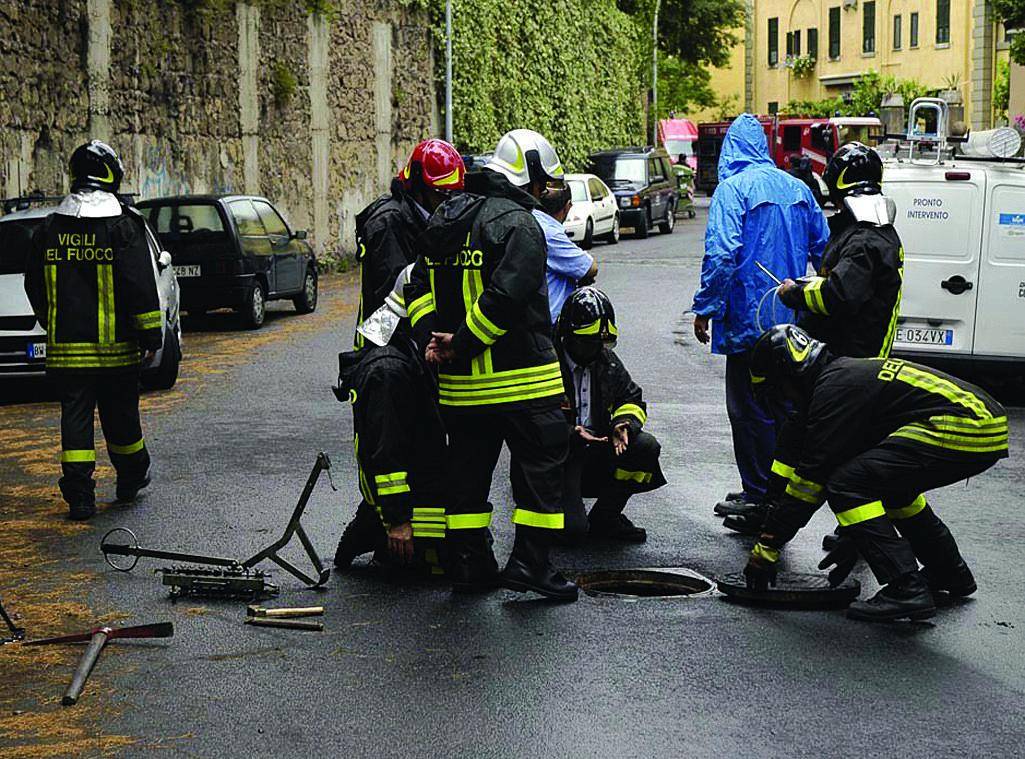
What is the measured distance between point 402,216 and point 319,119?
885 inches

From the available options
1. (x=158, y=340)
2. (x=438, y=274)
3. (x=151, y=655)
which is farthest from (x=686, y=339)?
(x=151, y=655)

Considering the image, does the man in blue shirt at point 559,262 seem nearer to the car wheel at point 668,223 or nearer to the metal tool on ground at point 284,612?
the metal tool on ground at point 284,612

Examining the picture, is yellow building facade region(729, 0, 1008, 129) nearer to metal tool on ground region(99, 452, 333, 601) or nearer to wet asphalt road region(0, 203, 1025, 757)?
wet asphalt road region(0, 203, 1025, 757)

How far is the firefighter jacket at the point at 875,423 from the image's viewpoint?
A: 664 centimetres

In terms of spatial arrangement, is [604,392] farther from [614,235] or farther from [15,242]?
[614,235]

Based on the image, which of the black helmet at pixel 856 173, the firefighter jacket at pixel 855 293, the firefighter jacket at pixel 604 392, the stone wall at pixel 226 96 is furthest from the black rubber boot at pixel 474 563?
the stone wall at pixel 226 96

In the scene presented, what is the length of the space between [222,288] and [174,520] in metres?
11.0

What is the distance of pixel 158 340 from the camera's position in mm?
9078

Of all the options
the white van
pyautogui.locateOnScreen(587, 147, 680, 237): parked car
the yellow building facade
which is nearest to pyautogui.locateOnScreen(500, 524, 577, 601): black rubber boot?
the white van

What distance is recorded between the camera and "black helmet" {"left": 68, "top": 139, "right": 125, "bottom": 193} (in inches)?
357

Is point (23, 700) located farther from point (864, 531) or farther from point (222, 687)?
point (864, 531)

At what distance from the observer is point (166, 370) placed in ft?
47.7

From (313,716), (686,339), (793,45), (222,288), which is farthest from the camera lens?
(793,45)

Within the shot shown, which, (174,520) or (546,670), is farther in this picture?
(174,520)
